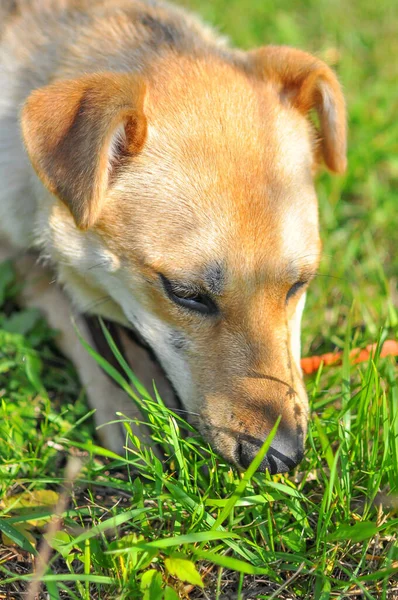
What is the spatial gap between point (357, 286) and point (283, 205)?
1430 millimetres

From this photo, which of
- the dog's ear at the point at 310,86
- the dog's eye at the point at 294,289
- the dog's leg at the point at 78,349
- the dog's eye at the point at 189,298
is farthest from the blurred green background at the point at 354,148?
the dog's leg at the point at 78,349

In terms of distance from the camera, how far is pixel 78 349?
3.51m

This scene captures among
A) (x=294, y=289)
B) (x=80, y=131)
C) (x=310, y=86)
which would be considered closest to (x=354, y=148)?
(x=310, y=86)

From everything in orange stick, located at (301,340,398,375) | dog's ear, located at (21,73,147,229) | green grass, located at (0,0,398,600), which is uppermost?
dog's ear, located at (21,73,147,229)

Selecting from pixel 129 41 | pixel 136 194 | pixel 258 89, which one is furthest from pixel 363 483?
pixel 129 41

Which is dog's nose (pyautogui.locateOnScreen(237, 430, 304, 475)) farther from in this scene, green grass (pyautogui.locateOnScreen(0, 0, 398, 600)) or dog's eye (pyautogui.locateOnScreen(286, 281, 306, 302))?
dog's eye (pyautogui.locateOnScreen(286, 281, 306, 302))

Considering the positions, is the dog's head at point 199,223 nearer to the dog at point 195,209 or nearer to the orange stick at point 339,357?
the dog at point 195,209

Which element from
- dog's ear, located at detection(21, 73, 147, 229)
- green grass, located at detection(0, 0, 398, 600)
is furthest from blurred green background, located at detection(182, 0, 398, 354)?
dog's ear, located at detection(21, 73, 147, 229)

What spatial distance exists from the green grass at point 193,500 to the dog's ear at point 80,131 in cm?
88

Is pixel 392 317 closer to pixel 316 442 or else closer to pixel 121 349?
pixel 316 442

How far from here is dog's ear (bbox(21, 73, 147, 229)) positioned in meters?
2.66

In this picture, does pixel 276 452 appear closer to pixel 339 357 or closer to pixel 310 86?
pixel 339 357

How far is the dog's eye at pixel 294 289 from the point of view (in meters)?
3.03

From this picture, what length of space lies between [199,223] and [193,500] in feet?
3.38
